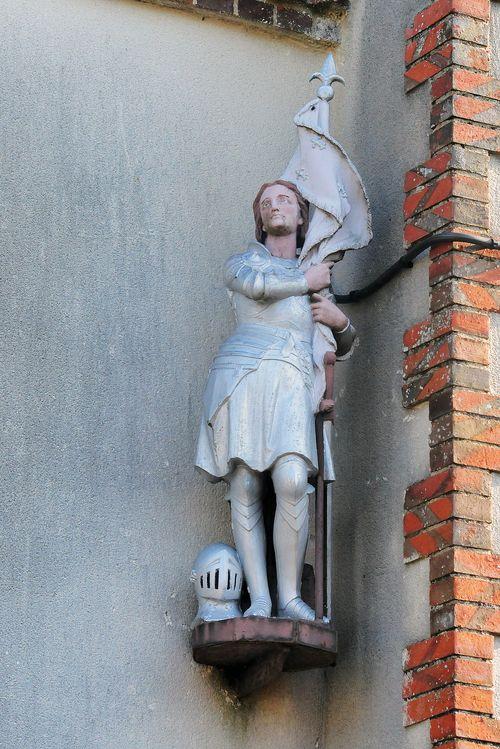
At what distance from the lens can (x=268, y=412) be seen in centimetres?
678

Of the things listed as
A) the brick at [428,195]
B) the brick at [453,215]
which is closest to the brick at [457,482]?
the brick at [453,215]

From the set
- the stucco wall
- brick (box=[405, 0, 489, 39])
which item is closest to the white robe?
the stucco wall

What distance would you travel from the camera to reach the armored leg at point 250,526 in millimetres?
6727

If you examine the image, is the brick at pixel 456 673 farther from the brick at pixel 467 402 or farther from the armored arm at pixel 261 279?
the armored arm at pixel 261 279

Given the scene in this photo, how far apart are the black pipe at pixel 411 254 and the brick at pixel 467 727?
1686 mm

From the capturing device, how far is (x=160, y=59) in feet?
25.5

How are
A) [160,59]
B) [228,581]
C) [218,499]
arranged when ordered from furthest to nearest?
1. [160,59]
2. [218,499]
3. [228,581]

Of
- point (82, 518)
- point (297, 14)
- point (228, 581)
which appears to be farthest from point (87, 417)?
point (297, 14)

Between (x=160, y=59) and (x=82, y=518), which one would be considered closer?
(x=82, y=518)

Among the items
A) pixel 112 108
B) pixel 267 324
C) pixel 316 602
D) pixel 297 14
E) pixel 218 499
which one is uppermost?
pixel 297 14

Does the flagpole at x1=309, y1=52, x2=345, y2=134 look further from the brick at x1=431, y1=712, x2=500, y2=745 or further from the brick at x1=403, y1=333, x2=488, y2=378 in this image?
the brick at x1=431, y1=712, x2=500, y2=745

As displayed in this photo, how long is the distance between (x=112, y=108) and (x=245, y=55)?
0.67 metres

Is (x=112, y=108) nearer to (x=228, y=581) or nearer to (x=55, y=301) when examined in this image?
(x=55, y=301)

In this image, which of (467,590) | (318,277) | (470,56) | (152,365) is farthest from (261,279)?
(467,590)
